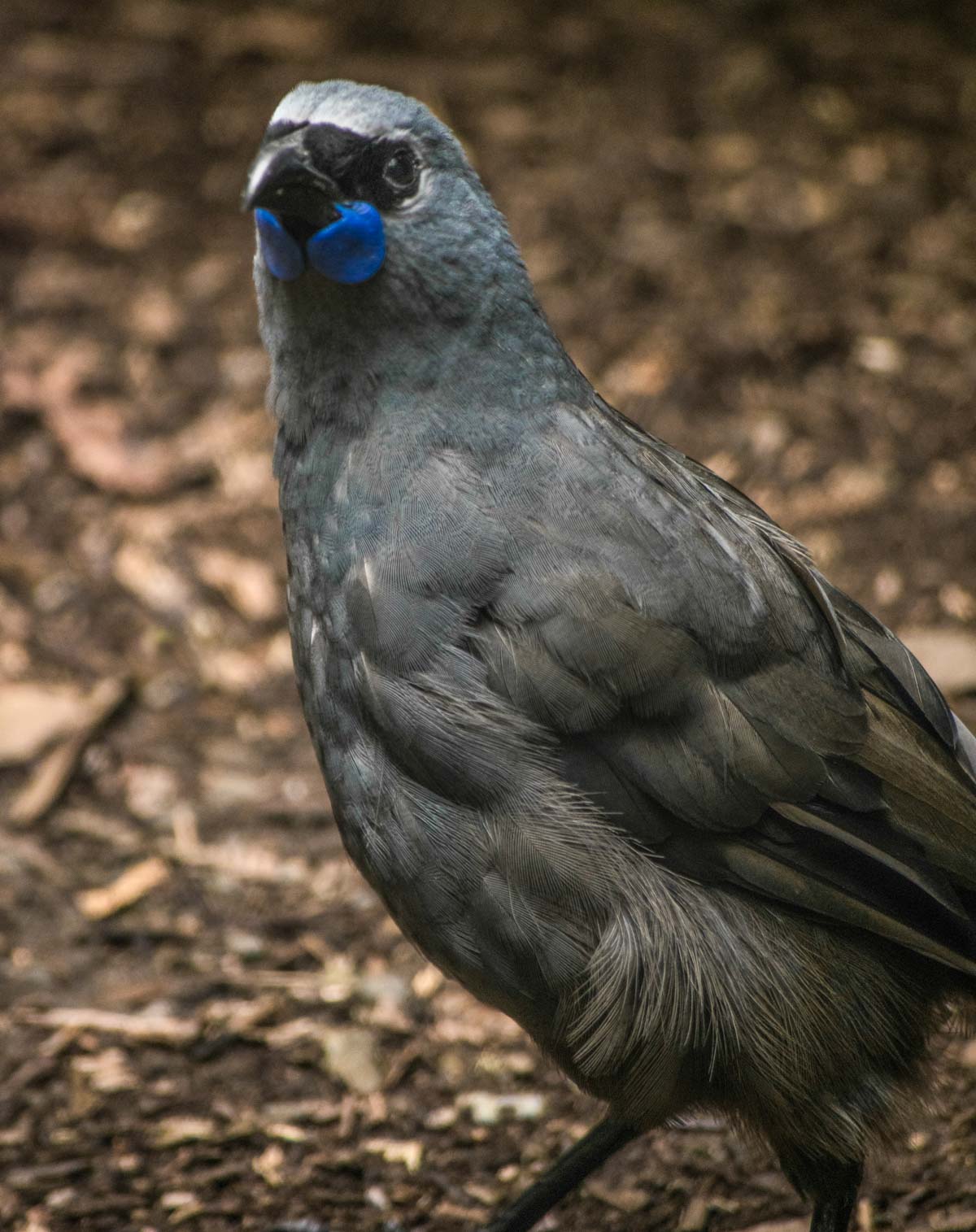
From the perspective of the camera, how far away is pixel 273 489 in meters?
6.12

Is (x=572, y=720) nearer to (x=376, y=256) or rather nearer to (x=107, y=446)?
(x=376, y=256)

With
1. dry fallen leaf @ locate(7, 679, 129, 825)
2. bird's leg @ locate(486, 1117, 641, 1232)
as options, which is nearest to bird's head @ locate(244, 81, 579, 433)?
bird's leg @ locate(486, 1117, 641, 1232)

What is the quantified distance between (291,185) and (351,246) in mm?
162

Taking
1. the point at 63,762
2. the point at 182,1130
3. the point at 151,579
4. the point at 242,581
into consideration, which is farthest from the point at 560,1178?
the point at 151,579

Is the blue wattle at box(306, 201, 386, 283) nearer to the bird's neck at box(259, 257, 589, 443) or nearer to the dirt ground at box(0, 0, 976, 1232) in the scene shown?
the bird's neck at box(259, 257, 589, 443)

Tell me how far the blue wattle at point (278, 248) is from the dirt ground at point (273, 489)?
2.05m

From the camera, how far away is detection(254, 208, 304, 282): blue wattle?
9.98ft

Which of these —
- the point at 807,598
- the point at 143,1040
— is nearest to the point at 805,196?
the point at 807,598

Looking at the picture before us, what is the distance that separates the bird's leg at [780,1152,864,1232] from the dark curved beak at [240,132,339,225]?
2083 mm

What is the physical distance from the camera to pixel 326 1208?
369 cm

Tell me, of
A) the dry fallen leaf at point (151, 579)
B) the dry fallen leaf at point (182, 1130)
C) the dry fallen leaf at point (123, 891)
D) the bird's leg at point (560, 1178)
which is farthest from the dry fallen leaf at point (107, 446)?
the bird's leg at point (560, 1178)

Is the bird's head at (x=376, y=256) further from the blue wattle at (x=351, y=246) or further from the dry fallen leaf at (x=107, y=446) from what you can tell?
the dry fallen leaf at (x=107, y=446)

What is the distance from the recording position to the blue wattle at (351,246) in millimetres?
3031

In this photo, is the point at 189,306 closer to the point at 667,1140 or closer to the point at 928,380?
the point at 928,380
